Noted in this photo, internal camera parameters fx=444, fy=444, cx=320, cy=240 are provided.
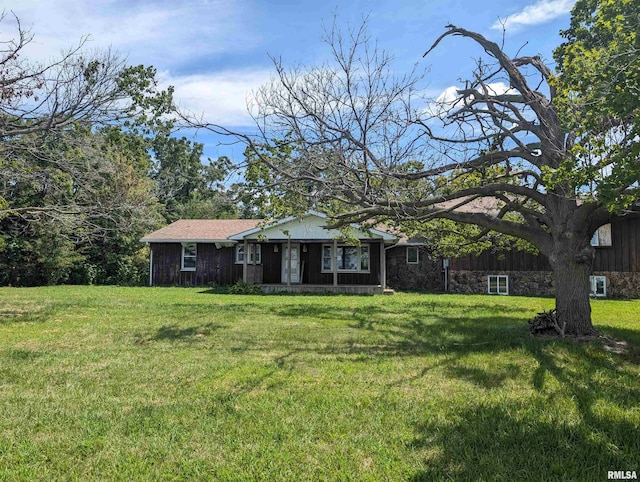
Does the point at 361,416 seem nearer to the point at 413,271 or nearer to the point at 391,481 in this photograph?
the point at 391,481

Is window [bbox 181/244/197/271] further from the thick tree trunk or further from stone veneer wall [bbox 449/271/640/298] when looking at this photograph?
the thick tree trunk

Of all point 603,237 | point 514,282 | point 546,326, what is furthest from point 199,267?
point 603,237

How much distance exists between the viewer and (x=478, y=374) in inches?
234

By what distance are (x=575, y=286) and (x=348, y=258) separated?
14042mm

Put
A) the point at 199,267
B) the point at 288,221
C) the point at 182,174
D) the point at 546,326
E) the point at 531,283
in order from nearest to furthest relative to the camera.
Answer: the point at 546,326 → the point at 288,221 → the point at 531,283 → the point at 199,267 → the point at 182,174

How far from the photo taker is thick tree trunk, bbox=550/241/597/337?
26.9 feet

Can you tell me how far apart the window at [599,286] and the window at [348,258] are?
32.1ft

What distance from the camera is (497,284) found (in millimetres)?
20688

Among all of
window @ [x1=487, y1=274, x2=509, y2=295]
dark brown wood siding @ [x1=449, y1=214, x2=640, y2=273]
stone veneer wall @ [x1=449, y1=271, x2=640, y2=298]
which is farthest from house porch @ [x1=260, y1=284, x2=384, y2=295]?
window @ [x1=487, y1=274, x2=509, y2=295]

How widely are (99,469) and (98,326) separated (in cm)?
693

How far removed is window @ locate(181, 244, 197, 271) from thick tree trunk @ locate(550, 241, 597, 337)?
18.7 meters

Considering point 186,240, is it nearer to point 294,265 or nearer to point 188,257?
point 188,257

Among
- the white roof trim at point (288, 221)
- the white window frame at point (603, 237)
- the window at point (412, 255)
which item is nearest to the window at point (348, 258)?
the white roof trim at point (288, 221)

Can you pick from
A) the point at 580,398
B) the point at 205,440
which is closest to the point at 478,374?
the point at 580,398
